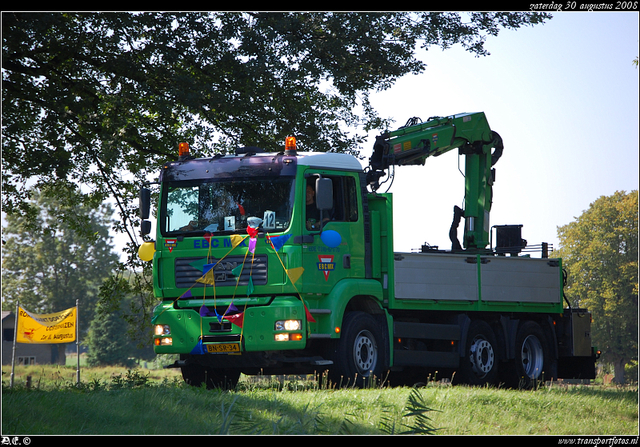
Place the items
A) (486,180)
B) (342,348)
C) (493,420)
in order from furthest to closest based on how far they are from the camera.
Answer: (486,180) < (342,348) < (493,420)

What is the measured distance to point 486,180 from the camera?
54.6 feet

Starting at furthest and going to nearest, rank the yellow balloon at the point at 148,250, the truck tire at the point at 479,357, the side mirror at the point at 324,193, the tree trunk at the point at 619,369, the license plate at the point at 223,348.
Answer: the tree trunk at the point at 619,369, the truck tire at the point at 479,357, the yellow balloon at the point at 148,250, the license plate at the point at 223,348, the side mirror at the point at 324,193

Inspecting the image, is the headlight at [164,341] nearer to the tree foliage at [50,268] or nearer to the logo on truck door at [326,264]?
the logo on truck door at [326,264]

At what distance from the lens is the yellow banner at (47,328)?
27.0m

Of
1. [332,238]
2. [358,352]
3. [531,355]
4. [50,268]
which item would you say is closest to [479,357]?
[531,355]

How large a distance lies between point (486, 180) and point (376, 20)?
4175 mm

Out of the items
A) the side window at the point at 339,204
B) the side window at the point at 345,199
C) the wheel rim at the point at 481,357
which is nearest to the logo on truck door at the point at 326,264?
the side window at the point at 339,204

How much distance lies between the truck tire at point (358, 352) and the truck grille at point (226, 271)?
4.79ft

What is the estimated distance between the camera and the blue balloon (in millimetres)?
11445

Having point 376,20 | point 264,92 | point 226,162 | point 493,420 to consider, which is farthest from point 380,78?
point 493,420

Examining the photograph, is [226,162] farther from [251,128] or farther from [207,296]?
[251,128]

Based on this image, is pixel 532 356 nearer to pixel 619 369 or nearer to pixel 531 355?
pixel 531 355

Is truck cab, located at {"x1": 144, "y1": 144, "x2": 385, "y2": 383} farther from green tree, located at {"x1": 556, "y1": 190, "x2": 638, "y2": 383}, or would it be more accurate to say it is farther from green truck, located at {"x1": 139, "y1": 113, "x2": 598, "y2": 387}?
green tree, located at {"x1": 556, "y1": 190, "x2": 638, "y2": 383}

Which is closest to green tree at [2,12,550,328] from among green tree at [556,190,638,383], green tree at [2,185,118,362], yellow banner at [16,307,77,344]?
yellow banner at [16,307,77,344]
